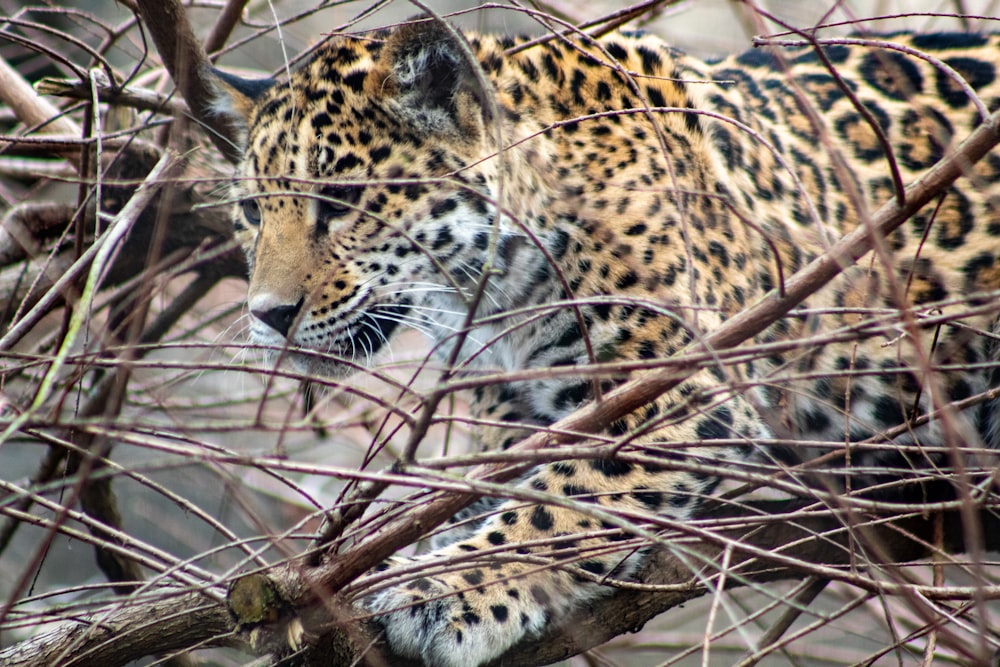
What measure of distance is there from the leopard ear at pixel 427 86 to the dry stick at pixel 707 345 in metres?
1.52

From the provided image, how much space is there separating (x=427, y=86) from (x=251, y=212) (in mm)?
746

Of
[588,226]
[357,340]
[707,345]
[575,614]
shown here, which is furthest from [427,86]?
[707,345]

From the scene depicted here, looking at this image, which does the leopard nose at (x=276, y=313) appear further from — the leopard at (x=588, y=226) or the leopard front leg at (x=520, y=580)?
the leopard front leg at (x=520, y=580)

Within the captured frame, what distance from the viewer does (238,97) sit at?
10.9ft

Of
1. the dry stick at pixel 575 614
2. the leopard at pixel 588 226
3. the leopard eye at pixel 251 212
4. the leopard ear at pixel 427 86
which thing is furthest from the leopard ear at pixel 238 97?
the dry stick at pixel 575 614

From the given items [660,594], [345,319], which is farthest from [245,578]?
[345,319]

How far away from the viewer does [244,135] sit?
3.44 metres

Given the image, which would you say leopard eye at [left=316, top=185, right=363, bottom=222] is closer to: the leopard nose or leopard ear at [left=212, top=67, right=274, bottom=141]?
the leopard nose

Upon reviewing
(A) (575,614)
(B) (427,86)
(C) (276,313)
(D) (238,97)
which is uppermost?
(D) (238,97)

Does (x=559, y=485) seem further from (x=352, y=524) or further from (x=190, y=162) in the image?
(x=190, y=162)

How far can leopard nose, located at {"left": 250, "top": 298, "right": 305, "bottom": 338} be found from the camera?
285 cm

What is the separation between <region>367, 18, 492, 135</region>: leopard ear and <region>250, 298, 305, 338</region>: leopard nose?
2.30 feet

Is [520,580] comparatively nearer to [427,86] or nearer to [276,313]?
[276,313]

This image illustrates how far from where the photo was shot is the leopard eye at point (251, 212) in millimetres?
3234
